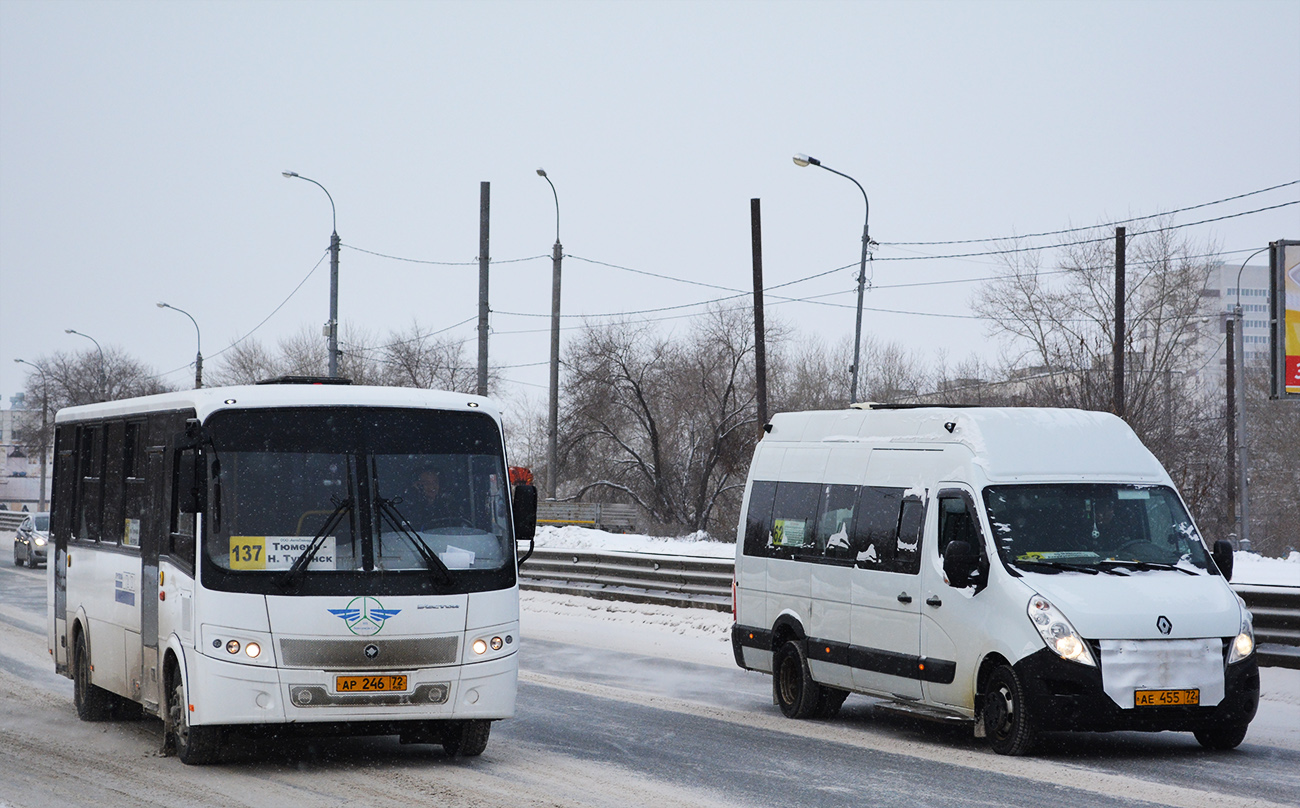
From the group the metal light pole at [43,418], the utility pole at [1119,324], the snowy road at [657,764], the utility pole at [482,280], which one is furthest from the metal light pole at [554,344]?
the metal light pole at [43,418]

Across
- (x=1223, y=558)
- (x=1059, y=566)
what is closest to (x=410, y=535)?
(x=1059, y=566)

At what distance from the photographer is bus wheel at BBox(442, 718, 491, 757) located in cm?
991

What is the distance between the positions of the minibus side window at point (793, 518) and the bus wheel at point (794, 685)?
0.84m

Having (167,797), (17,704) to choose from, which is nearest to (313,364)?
(17,704)

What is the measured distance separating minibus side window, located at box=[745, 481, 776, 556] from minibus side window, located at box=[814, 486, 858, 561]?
924 mm

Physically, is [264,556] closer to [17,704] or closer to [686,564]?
[17,704]

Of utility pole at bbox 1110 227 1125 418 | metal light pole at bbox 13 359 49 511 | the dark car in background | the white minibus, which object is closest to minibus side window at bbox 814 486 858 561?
the white minibus

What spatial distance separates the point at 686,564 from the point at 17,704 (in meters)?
11.6

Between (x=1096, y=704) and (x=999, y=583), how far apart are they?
3.56 feet

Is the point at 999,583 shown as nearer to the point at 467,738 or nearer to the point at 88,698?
the point at 467,738

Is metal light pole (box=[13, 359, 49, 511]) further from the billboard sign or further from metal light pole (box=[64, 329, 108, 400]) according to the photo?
the billboard sign

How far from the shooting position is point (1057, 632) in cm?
984

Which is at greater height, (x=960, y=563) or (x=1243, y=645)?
(x=960, y=563)

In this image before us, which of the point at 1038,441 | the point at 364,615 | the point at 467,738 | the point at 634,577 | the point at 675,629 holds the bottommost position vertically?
the point at 675,629
